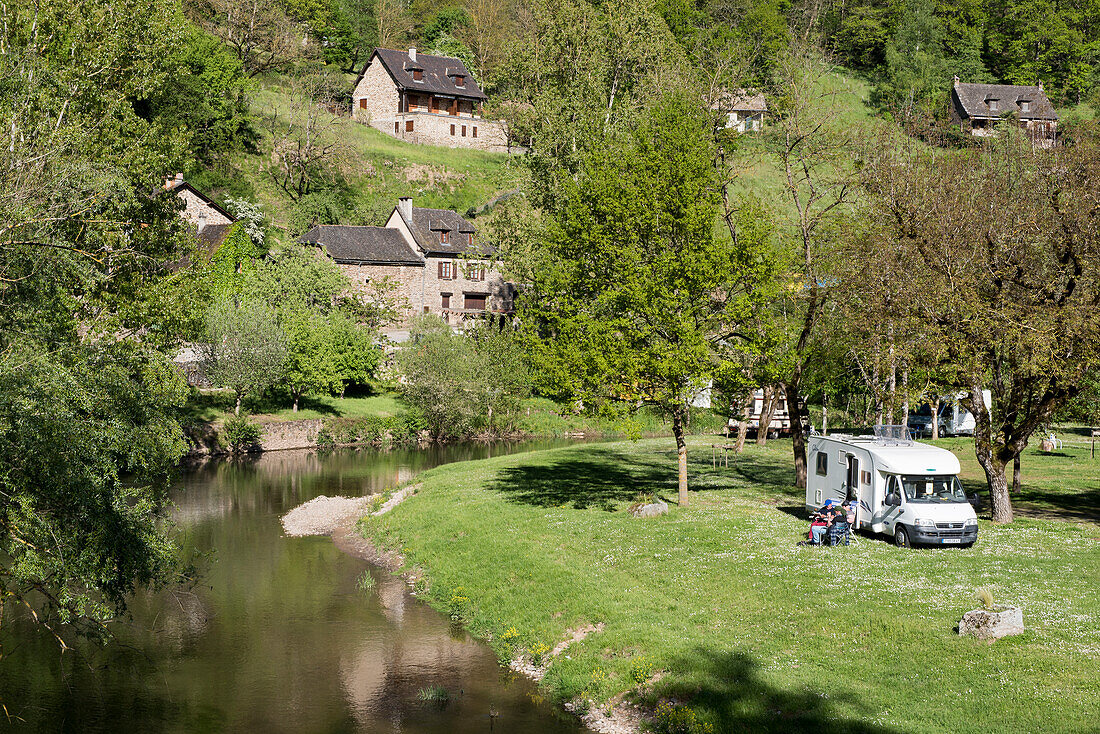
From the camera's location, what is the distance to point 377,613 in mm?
30609

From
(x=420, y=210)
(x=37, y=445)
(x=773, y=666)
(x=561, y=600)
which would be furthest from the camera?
(x=420, y=210)

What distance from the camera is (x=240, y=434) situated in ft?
206

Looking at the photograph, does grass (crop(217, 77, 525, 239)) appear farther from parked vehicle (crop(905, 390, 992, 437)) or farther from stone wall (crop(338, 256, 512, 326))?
parked vehicle (crop(905, 390, 992, 437))

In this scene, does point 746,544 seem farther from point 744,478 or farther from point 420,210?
point 420,210

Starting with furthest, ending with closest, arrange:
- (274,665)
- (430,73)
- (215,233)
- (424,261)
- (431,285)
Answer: (430,73)
(431,285)
(424,261)
(215,233)
(274,665)

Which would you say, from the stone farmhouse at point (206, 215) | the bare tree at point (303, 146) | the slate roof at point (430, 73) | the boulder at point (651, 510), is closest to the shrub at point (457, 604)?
the boulder at point (651, 510)

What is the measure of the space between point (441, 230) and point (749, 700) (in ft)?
267

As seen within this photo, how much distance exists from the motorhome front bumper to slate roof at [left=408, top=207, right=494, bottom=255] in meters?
71.2

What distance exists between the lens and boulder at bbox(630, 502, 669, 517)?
112 feet

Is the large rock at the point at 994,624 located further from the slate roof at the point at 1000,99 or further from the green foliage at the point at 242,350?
the slate roof at the point at 1000,99

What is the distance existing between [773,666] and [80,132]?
25.2 m

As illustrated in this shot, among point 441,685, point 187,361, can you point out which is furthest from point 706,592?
point 187,361

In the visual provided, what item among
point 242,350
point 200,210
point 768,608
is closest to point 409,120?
point 200,210

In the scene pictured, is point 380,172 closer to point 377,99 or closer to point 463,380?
point 377,99
